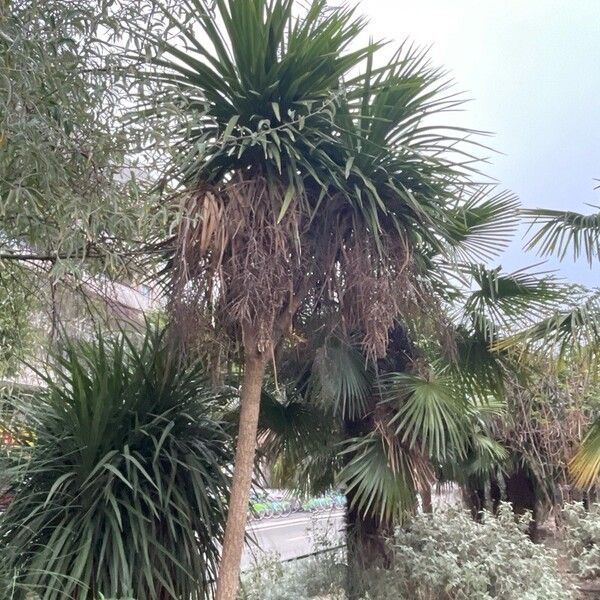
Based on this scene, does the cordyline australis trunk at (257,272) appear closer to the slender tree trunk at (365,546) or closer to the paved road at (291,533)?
the paved road at (291,533)

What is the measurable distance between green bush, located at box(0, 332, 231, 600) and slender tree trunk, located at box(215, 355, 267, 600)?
236mm

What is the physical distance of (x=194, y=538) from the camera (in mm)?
3223

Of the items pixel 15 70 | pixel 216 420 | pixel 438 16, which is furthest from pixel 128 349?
pixel 438 16

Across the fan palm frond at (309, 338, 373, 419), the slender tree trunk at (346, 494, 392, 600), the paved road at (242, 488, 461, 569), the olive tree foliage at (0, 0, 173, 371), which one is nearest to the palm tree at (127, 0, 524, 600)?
the olive tree foliage at (0, 0, 173, 371)

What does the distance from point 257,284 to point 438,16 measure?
2596mm

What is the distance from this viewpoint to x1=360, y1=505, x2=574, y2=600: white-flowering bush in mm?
4629

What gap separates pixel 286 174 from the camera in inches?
122

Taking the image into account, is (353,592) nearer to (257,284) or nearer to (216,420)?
(216,420)

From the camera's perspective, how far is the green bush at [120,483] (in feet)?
9.53

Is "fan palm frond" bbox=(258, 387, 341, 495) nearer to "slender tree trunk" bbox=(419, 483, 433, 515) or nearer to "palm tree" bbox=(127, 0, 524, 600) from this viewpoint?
"slender tree trunk" bbox=(419, 483, 433, 515)

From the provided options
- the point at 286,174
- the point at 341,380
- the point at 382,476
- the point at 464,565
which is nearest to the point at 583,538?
the point at 464,565

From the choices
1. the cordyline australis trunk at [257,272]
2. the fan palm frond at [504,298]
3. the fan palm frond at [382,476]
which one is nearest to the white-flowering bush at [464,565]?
the fan palm frond at [382,476]

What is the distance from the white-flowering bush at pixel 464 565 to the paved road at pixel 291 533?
647 mm

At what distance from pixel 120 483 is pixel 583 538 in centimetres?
629
